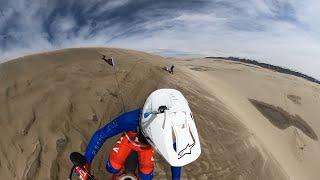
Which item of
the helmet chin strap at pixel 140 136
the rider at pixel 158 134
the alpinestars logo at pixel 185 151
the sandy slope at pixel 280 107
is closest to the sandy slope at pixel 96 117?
the sandy slope at pixel 280 107

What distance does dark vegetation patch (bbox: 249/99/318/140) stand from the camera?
38.6ft

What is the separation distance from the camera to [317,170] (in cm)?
1099

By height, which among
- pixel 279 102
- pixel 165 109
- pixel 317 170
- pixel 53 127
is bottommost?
pixel 317 170

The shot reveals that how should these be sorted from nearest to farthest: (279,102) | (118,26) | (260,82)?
(279,102) → (260,82) → (118,26)

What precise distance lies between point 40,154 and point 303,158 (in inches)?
244

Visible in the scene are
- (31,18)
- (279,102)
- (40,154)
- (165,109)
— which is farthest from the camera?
(31,18)

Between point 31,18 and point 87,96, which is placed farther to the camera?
point 31,18

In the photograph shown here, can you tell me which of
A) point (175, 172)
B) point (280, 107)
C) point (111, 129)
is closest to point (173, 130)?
point (175, 172)

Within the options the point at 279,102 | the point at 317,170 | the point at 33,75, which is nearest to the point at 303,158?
the point at 317,170

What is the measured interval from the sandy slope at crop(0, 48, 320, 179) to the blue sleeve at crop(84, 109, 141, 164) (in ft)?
6.07

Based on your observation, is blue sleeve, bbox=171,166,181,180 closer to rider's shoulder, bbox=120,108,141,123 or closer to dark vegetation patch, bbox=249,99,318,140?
rider's shoulder, bbox=120,108,141,123

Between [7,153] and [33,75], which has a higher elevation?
[33,75]

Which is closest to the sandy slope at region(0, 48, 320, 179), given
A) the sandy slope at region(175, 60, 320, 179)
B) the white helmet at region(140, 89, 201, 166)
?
the sandy slope at region(175, 60, 320, 179)

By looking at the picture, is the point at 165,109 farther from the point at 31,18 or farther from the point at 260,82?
the point at 31,18
